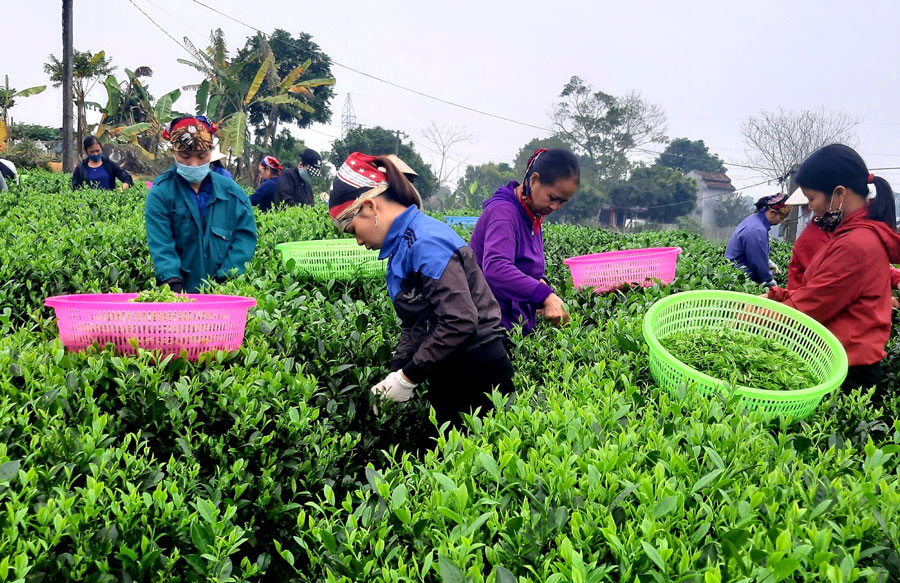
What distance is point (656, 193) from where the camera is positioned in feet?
172

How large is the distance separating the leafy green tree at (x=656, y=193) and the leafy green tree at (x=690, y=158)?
1889cm

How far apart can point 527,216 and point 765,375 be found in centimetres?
159

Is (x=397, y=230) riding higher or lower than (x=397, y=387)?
higher

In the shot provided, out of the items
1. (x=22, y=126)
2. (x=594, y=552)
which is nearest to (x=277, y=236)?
(x=594, y=552)

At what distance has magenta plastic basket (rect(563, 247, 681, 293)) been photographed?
170 inches

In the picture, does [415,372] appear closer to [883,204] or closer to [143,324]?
[143,324]

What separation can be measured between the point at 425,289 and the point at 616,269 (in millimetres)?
2058

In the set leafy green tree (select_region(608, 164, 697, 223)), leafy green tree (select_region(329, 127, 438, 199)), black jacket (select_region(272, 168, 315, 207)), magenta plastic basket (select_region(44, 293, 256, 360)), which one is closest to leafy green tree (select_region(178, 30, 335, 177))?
leafy green tree (select_region(329, 127, 438, 199))

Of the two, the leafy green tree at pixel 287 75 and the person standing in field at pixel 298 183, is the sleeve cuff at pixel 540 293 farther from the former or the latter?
the leafy green tree at pixel 287 75

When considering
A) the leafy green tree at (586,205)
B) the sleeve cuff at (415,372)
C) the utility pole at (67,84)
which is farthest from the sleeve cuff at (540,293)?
the leafy green tree at (586,205)

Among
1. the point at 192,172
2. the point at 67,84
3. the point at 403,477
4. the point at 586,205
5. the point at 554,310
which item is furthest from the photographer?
the point at 586,205

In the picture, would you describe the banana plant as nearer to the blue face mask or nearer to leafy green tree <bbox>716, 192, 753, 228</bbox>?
the blue face mask

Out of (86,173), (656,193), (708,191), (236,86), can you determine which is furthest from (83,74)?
(708,191)

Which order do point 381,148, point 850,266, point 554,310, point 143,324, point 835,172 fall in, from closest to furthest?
point 143,324
point 850,266
point 835,172
point 554,310
point 381,148
